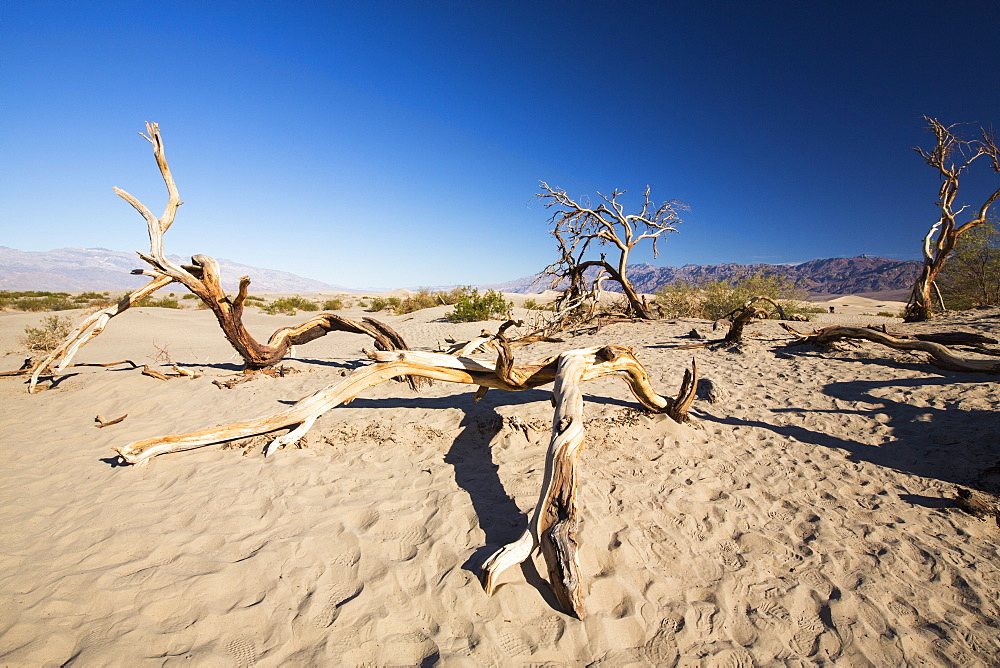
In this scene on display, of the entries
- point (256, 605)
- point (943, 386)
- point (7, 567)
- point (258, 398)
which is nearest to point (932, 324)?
point (943, 386)

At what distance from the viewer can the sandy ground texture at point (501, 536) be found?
6.35 ft

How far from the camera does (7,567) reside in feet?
7.43

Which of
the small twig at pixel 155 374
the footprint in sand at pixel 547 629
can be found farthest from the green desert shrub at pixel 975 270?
the small twig at pixel 155 374

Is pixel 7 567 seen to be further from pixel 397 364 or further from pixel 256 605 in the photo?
pixel 397 364

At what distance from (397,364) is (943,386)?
21.6 feet

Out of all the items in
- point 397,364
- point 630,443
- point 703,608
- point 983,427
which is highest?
point 397,364

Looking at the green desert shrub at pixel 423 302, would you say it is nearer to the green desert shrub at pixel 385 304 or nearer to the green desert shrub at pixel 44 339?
the green desert shrub at pixel 385 304

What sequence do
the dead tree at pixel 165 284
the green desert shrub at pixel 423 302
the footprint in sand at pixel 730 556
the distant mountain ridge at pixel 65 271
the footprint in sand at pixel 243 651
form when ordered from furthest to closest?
1. the distant mountain ridge at pixel 65 271
2. the green desert shrub at pixel 423 302
3. the dead tree at pixel 165 284
4. the footprint in sand at pixel 730 556
5. the footprint in sand at pixel 243 651

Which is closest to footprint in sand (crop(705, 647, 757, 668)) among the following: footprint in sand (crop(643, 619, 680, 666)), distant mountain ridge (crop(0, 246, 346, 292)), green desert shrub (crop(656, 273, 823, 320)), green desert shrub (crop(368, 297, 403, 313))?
footprint in sand (crop(643, 619, 680, 666))

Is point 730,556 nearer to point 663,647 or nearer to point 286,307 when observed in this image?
point 663,647

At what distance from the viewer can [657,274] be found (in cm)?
13512

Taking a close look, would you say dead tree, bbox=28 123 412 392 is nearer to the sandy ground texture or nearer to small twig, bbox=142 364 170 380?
small twig, bbox=142 364 170 380

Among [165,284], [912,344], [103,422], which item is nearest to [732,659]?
[912,344]

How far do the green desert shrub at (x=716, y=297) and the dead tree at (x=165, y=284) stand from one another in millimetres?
11347
